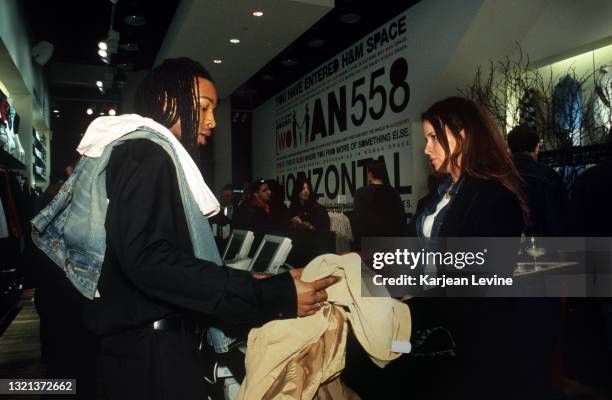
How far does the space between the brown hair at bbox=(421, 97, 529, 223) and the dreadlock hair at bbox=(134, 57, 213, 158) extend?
948 millimetres

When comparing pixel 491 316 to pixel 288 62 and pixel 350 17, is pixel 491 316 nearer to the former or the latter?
pixel 350 17

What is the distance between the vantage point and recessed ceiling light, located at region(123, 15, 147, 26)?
6520mm

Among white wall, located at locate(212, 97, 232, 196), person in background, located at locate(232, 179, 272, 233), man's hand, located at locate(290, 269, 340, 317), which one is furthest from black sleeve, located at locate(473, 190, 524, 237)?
white wall, located at locate(212, 97, 232, 196)

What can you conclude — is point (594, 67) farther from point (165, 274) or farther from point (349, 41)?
point (165, 274)

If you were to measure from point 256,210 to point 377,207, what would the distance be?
1.12m

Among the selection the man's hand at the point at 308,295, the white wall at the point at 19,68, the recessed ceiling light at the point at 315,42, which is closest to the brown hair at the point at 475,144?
the man's hand at the point at 308,295

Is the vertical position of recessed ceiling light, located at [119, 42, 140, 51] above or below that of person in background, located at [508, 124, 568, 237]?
above

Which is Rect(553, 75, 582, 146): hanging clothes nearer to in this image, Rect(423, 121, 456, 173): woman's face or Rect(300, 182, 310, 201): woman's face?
Rect(300, 182, 310, 201): woman's face

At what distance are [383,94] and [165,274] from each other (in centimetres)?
607

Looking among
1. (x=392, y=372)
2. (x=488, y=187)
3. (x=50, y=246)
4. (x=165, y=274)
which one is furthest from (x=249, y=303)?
(x=488, y=187)

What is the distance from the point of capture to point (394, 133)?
6305mm

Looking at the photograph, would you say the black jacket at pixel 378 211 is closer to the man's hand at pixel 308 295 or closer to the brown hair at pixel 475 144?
the brown hair at pixel 475 144

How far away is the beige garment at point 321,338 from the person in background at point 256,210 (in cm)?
298

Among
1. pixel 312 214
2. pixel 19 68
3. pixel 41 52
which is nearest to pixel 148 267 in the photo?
pixel 312 214
